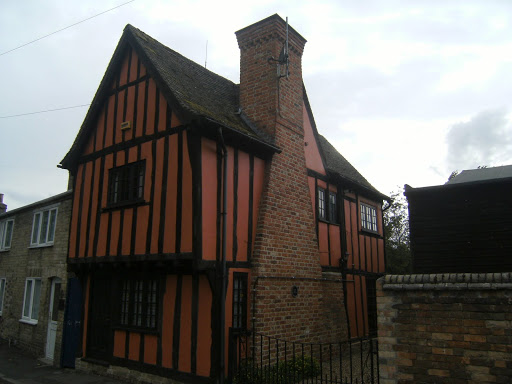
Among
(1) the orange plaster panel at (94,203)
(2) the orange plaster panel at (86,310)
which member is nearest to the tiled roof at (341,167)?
(1) the orange plaster panel at (94,203)

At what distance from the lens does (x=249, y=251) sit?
29.4 feet

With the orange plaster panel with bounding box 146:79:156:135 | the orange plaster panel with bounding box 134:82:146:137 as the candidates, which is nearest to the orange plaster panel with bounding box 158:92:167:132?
the orange plaster panel with bounding box 146:79:156:135

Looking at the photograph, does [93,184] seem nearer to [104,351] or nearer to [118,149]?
[118,149]

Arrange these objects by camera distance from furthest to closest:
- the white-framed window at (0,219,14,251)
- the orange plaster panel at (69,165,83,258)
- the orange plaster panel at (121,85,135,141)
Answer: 1. the white-framed window at (0,219,14,251)
2. the orange plaster panel at (69,165,83,258)
3. the orange plaster panel at (121,85,135,141)

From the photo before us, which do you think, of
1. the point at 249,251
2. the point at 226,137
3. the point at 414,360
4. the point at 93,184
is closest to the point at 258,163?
the point at 226,137

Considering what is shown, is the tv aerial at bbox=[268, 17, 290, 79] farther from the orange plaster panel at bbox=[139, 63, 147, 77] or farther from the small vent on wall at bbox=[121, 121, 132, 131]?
the small vent on wall at bbox=[121, 121, 132, 131]

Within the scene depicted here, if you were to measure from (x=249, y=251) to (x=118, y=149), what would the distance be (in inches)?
172

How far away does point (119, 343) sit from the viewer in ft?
31.1

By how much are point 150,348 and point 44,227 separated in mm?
7609

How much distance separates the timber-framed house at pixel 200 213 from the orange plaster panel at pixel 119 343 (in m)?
0.05

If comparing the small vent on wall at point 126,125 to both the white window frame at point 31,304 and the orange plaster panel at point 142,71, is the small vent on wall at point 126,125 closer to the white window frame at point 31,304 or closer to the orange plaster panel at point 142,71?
the orange plaster panel at point 142,71

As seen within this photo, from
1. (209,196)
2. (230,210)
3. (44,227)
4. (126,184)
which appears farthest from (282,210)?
(44,227)

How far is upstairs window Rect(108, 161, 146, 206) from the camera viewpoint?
956 cm

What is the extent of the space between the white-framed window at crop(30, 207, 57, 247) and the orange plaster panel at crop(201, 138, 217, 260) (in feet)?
24.6
